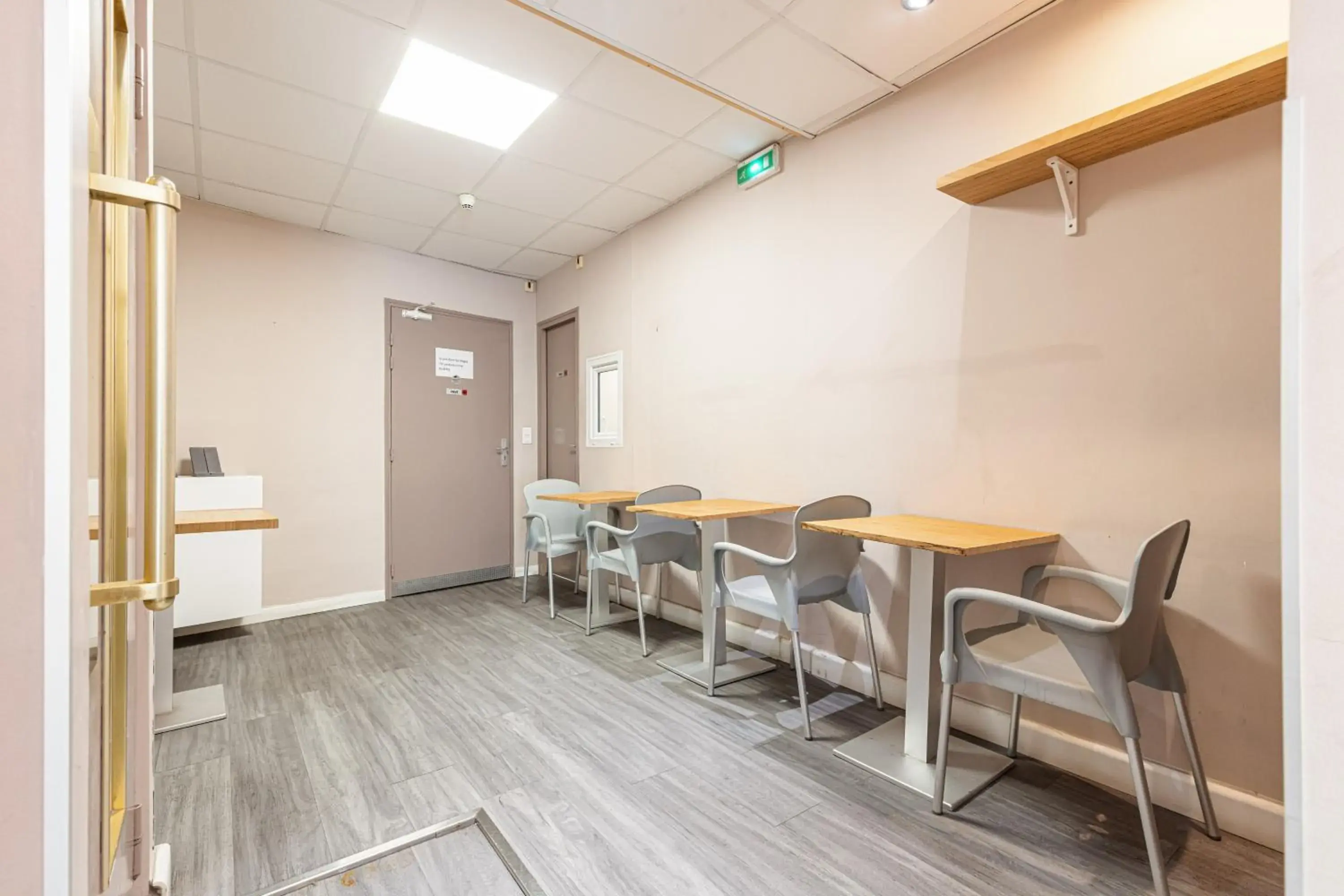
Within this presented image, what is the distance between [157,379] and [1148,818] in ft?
6.96

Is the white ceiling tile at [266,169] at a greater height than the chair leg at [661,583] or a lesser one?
greater

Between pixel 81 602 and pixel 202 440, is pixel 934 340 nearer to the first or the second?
pixel 81 602

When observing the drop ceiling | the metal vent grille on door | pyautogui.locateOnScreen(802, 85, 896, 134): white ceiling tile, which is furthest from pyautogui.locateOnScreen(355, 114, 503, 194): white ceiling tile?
the metal vent grille on door

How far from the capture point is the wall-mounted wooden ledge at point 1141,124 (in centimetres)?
146

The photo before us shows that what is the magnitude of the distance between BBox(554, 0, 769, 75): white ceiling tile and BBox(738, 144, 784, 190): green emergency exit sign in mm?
813

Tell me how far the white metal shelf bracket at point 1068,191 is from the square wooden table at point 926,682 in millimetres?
1077

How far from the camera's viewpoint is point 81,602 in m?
0.45

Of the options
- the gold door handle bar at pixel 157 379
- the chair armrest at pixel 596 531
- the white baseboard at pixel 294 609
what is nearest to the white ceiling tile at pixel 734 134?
the chair armrest at pixel 596 531

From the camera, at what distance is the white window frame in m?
4.23

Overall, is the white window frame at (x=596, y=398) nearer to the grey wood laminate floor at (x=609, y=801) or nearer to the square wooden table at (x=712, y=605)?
the square wooden table at (x=712, y=605)

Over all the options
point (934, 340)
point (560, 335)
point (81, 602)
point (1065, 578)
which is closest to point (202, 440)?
point (560, 335)

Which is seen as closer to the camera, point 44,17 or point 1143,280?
point 44,17

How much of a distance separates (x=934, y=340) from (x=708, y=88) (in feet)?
4.82

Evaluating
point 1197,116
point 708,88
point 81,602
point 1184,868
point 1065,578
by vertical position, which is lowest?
point 1184,868
